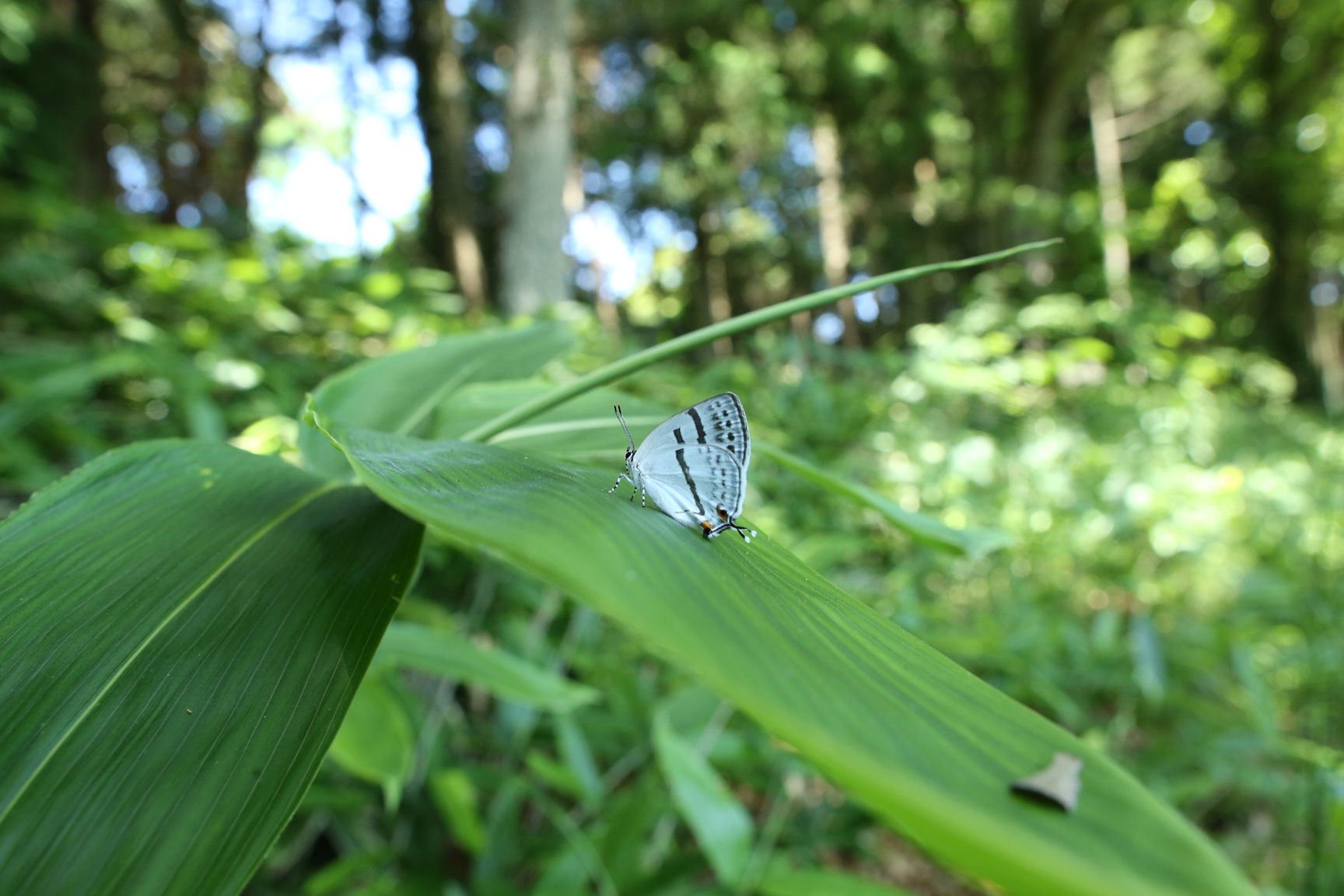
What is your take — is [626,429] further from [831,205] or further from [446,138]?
[831,205]

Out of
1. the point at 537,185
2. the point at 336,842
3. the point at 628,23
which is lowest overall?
the point at 336,842

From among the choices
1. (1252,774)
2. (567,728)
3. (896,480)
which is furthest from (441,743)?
(1252,774)

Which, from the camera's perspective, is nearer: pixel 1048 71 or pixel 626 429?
pixel 626 429

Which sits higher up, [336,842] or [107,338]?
[107,338]

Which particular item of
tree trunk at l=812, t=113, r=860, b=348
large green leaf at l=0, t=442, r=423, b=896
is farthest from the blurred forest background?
tree trunk at l=812, t=113, r=860, b=348

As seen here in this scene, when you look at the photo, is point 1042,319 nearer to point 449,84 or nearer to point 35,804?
point 449,84

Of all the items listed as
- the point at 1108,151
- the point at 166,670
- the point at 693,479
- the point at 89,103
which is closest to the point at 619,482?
the point at 693,479
